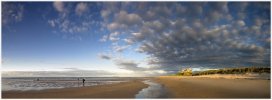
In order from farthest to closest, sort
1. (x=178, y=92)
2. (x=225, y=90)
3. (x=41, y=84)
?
(x=41, y=84), (x=178, y=92), (x=225, y=90)

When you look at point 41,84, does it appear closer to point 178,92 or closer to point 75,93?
point 75,93

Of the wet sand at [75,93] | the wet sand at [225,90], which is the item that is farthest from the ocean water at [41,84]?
the wet sand at [225,90]

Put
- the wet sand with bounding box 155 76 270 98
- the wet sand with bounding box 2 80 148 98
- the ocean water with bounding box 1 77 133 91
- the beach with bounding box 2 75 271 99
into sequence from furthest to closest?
the ocean water with bounding box 1 77 133 91
the wet sand with bounding box 2 80 148 98
the beach with bounding box 2 75 271 99
the wet sand with bounding box 155 76 270 98

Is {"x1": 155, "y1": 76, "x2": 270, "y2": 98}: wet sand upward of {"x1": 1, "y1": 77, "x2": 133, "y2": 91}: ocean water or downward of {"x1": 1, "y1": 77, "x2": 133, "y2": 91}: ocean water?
upward

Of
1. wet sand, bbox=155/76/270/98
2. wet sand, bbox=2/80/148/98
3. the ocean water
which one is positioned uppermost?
wet sand, bbox=155/76/270/98

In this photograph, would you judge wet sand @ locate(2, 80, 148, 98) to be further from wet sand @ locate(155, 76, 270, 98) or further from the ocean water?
the ocean water

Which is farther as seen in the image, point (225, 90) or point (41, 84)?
point (41, 84)

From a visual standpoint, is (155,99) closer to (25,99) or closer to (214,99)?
(214,99)

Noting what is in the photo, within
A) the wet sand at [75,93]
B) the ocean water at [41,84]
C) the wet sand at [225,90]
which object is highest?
the wet sand at [225,90]

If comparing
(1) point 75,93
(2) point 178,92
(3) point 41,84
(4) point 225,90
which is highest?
(4) point 225,90

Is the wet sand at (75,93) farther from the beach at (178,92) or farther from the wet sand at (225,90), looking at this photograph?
the wet sand at (225,90)

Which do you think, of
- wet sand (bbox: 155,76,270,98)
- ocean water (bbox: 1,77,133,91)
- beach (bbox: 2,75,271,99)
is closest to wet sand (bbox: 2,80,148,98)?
beach (bbox: 2,75,271,99)

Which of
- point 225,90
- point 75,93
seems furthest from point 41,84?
point 225,90

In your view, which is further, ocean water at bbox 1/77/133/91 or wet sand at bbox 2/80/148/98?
ocean water at bbox 1/77/133/91
